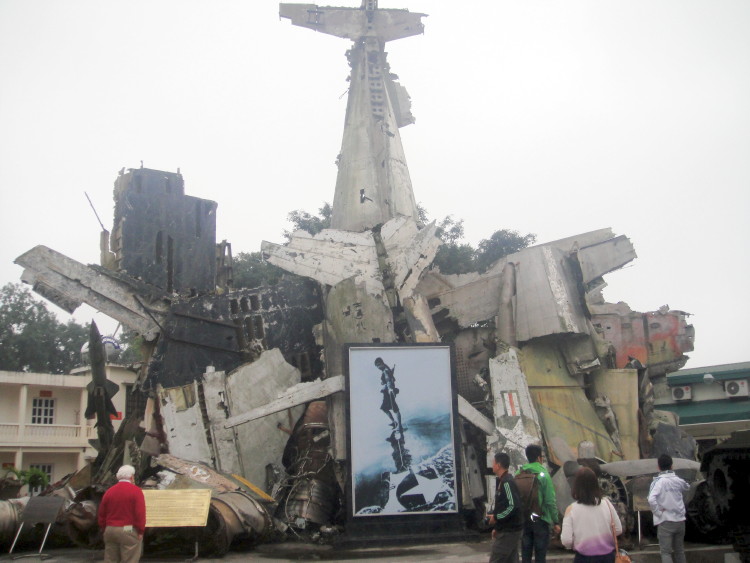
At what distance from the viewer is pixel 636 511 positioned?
11.9 m

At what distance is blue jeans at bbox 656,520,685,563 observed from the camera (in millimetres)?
8266

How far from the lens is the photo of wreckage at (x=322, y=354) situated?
43.9ft

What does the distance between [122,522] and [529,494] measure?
433 cm

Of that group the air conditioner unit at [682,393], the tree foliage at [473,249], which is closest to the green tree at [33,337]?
the tree foliage at [473,249]

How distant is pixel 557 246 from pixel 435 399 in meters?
7.91

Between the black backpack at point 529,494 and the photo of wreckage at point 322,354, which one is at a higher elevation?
the photo of wreckage at point 322,354

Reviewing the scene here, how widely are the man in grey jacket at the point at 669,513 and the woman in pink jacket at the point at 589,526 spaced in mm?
2281

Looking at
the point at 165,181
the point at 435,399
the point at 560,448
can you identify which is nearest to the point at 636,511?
the point at 560,448

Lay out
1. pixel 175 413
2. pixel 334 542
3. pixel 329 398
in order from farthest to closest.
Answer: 1. pixel 175 413
2. pixel 329 398
3. pixel 334 542

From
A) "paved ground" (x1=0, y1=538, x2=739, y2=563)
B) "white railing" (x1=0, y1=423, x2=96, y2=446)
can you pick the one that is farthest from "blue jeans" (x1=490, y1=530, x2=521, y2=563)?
"white railing" (x1=0, y1=423, x2=96, y2=446)

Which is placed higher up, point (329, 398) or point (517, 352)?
point (517, 352)

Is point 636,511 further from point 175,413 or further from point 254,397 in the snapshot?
point 175,413

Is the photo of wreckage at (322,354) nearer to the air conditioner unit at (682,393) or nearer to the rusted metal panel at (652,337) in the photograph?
the rusted metal panel at (652,337)

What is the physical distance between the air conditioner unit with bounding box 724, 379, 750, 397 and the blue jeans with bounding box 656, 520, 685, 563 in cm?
1906
